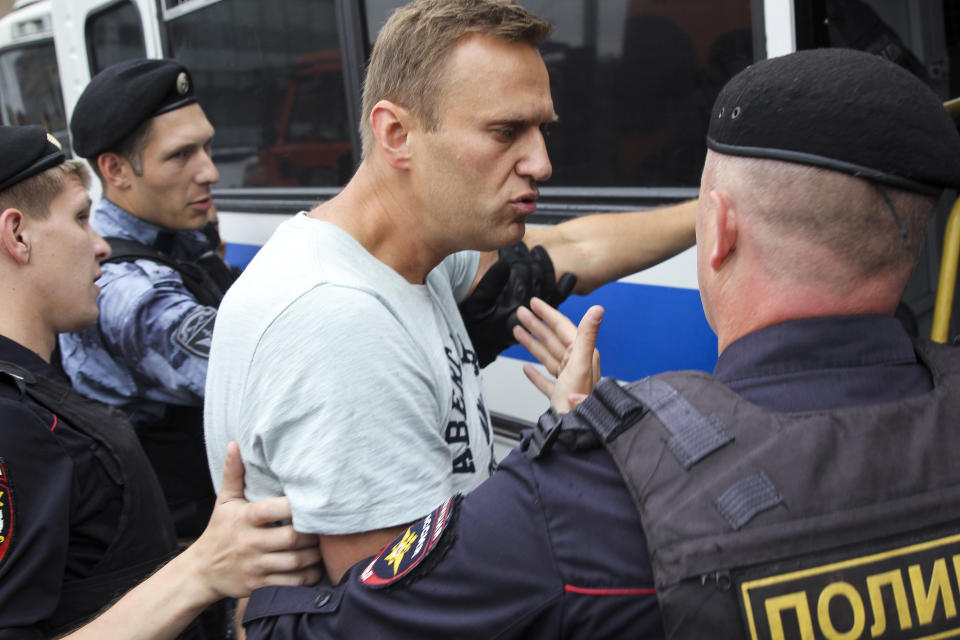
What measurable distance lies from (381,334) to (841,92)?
66cm

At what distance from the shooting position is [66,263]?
5.41ft

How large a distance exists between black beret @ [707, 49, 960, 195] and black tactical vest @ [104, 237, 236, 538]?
161 centimetres

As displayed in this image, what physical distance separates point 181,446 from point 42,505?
0.91m

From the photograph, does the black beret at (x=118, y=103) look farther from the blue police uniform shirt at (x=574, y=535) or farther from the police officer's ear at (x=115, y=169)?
the blue police uniform shirt at (x=574, y=535)

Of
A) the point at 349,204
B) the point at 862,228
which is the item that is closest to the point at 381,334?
the point at 349,204

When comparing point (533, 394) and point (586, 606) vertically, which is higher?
point (586, 606)

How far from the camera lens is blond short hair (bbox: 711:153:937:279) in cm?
93

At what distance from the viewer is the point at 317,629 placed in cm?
102

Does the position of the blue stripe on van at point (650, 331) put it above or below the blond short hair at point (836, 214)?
below

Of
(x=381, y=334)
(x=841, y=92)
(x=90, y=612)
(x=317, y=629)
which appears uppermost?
(x=841, y=92)

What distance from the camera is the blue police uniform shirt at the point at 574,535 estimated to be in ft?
2.85

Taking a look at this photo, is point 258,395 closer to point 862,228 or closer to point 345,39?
point 862,228

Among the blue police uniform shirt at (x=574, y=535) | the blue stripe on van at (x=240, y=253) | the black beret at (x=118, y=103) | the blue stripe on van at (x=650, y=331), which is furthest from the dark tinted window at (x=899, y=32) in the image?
the blue stripe on van at (x=240, y=253)

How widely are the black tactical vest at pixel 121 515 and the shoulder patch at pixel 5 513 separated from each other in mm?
180
